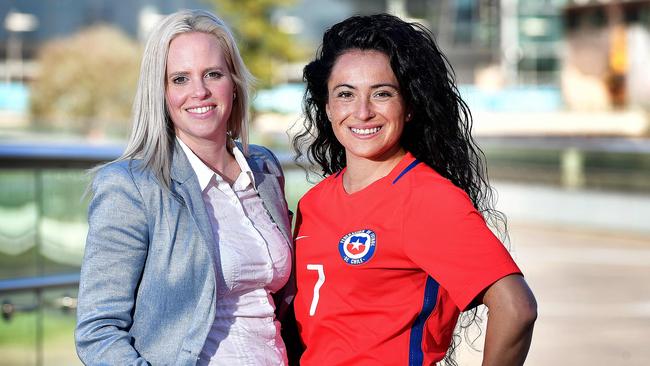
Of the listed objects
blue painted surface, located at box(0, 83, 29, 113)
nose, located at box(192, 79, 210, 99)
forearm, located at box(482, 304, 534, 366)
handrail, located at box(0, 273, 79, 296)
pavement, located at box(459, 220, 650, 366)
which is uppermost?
nose, located at box(192, 79, 210, 99)

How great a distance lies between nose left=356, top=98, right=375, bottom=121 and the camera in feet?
9.21

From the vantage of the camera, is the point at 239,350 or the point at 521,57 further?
the point at 521,57

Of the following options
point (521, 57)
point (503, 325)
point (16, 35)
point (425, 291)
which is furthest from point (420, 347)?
point (16, 35)

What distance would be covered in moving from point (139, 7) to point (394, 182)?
6393cm

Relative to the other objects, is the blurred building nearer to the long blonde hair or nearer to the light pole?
the light pole

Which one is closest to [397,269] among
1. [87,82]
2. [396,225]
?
[396,225]

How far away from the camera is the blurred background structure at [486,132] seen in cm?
643

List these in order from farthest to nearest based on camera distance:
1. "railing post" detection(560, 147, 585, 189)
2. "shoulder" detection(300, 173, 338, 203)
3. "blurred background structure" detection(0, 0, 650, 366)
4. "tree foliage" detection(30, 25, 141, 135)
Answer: "tree foliage" detection(30, 25, 141, 135)
"railing post" detection(560, 147, 585, 189)
"blurred background structure" detection(0, 0, 650, 366)
"shoulder" detection(300, 173, 338, 203)

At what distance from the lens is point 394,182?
9.04 feet

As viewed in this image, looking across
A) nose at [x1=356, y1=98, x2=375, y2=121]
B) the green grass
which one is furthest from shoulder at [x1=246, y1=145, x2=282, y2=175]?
the green grass

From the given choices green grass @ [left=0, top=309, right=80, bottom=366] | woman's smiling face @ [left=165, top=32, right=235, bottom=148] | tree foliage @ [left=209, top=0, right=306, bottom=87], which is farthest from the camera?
tree foliage @ [left=209, top=0, right=306, bottom=87]

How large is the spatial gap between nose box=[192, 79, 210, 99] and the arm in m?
0.90

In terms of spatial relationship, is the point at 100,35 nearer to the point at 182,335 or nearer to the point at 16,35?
the point at 16,35

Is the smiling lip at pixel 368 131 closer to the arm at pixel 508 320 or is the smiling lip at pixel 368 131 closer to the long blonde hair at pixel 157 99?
the long blonde hair at pixel 157 99
